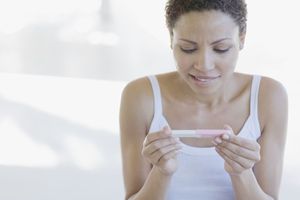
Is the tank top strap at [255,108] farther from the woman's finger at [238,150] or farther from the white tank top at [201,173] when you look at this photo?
the woman's finger at [238,150]

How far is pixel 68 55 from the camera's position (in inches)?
125

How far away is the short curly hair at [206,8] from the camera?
1.09 meters

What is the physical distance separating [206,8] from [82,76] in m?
1.84

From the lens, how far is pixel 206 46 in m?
1.10

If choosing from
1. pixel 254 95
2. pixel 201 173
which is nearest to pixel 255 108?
pixel 254 95

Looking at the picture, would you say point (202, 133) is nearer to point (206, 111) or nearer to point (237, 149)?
point (237, 149)

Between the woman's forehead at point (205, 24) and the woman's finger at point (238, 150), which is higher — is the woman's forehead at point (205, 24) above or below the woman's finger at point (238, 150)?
above

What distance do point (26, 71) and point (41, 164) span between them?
87 centimetres

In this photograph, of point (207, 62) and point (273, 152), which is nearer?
point (207, 62)

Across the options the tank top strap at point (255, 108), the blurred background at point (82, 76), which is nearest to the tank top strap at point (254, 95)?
the tank top strap at point (255, 108)

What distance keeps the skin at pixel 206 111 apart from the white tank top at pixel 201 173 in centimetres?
2

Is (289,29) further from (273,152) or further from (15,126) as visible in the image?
(273,152)

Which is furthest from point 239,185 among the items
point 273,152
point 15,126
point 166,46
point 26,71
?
point 166,46

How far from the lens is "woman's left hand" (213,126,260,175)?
1.04 meters
